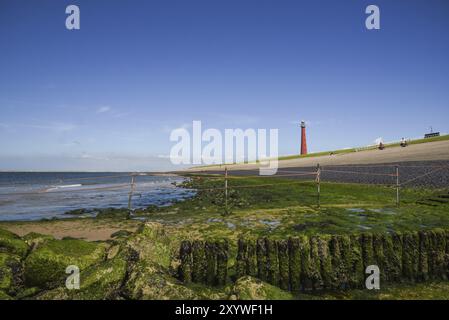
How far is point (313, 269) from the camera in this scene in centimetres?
656

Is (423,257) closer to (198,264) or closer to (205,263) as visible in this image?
(205,263)

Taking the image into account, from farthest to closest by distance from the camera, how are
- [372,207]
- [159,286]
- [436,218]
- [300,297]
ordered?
[372,207], [436,218], [300,297], [159,286]

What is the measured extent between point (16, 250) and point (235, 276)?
516 centimetres

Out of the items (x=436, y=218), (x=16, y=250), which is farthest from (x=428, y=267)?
(x=16, y=250)

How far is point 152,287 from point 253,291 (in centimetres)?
178

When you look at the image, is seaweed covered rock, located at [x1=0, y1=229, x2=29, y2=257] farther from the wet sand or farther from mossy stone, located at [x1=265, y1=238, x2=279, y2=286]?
mossy stone, located at [x1=265, y1=238, x2=279, y2=286]

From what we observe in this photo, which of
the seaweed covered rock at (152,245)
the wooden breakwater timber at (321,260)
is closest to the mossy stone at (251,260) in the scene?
the wooden breakwater timber at (321,260)

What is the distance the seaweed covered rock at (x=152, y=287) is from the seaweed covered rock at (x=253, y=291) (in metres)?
0.72

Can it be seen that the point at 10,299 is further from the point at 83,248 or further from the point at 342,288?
the point at 342,288

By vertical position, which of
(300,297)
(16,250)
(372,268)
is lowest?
(300,297)

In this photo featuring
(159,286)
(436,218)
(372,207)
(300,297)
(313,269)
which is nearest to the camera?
(159,286)

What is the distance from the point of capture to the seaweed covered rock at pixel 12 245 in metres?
6.59

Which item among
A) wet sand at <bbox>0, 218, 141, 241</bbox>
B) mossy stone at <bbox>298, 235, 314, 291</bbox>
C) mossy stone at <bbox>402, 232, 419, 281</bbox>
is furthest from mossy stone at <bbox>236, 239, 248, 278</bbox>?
wet sand at <bbox>0, 218, 141, 241</bbox>

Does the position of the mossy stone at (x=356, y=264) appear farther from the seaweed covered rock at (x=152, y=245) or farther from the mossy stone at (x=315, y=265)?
the seaweed covered rock at (x=152, y=245)
